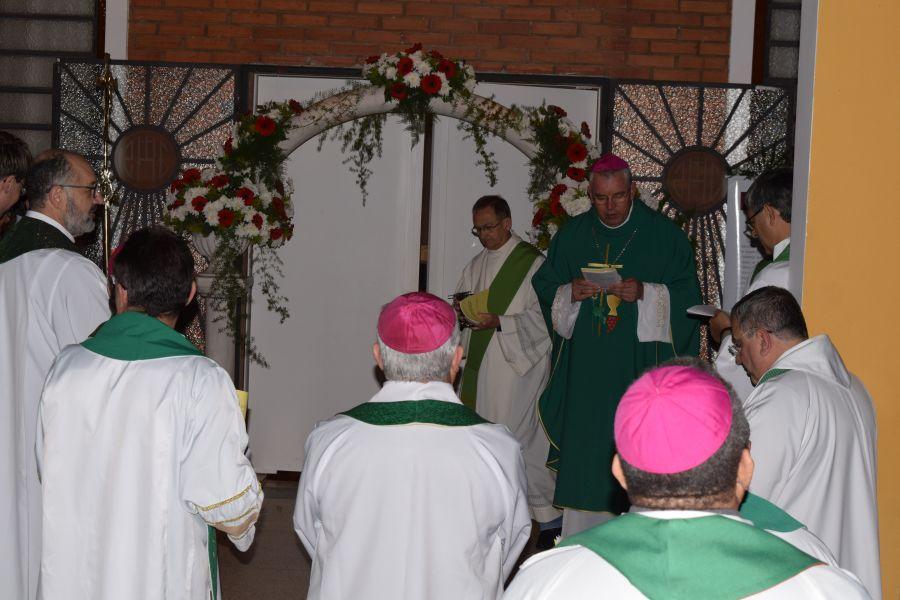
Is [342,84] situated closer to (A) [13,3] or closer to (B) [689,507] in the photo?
(A) [13,3]

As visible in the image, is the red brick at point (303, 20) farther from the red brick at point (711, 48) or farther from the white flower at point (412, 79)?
the red brick at point (711, 48)

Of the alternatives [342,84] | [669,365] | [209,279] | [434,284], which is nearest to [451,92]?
[342,84]

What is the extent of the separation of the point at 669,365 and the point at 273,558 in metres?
4.74

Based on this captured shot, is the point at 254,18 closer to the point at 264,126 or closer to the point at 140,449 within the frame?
the point at 264,126

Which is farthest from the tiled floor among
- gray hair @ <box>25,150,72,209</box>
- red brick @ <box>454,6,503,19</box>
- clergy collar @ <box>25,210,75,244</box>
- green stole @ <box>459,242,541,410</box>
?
red brick @ <box>454,6,503,19</box>

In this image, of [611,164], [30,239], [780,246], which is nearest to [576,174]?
[611,164]

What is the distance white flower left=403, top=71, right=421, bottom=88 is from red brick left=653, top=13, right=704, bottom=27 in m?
2.09

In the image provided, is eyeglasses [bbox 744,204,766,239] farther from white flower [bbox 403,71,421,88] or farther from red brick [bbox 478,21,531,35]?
red brick [bbox 478,21,531,35]

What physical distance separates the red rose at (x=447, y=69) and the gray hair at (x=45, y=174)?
3.78 metres

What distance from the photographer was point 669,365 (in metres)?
2.08

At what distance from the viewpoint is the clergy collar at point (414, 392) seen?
3100mm

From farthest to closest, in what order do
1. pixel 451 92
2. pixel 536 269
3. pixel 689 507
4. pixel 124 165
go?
1. pixel 124 165
2. pixel 451 92
3. pixel 536 269
4. pixel 689 507

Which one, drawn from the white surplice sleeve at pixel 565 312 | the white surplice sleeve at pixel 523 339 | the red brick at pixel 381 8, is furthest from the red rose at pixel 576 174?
the red brick at pixel 381 8

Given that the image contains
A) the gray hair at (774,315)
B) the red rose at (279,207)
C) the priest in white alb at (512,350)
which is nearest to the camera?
the gray hair at (774,315)
